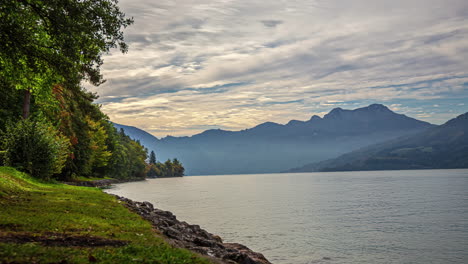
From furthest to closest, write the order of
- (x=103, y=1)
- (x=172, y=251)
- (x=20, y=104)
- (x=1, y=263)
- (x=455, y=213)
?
(x=20, y=104)
(x=455, y=213)
(x=103, y=1)
(x=172, y=251)
(x=1, y=263)

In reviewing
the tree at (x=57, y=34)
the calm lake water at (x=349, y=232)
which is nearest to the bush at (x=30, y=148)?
the calm lake water at (x=349, y=232)

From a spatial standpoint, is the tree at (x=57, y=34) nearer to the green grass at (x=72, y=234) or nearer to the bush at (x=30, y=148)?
the green grass at (x=72, y=234)

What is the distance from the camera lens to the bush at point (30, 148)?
43.9 metres

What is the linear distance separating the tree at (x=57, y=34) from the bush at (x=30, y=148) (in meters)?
22.6

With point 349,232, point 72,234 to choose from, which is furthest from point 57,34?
point 349,232

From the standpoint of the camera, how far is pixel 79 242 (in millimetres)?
13125

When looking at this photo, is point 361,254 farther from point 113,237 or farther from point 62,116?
point 62,116

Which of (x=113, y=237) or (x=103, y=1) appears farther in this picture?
(x=103, y=1)

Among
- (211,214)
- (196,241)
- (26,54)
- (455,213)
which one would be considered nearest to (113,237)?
(196,241)

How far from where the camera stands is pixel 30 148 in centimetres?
4456

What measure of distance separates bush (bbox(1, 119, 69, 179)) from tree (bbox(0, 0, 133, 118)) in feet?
74.0

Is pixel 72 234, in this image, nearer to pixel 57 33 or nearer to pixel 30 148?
pixel 57 33

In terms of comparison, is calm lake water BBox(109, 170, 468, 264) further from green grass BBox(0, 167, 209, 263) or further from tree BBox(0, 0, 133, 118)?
tree BBox(0, 0, 133, 118)

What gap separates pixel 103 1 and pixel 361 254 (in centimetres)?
2428
